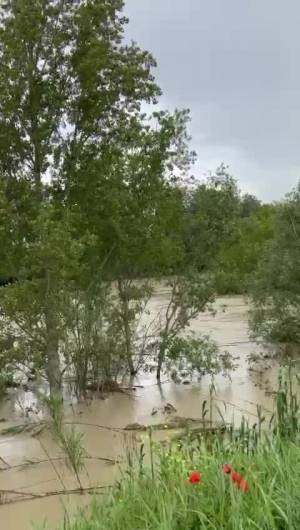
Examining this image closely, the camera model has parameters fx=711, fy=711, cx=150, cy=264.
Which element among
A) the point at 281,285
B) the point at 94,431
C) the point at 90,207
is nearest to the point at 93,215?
the point at 90,207

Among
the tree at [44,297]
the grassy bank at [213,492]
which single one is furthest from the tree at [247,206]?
the grassy bank at [213,492]

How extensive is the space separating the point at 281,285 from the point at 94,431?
18.6ft

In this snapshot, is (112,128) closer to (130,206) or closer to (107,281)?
(130,206)

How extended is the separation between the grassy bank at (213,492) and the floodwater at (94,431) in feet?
3.47

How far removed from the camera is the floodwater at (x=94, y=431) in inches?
250

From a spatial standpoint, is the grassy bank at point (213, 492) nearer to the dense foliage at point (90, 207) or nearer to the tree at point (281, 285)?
the dense foliage at point (90, 207)

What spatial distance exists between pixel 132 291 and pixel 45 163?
2798 millimetres

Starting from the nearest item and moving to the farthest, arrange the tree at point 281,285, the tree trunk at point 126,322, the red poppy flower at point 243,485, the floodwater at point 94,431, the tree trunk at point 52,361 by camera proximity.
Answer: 1. the red poppy flower at point 243,485
2. the floodwater at point 94,431
3. the tree trunk at point 52,361
4. the tree trunk at point 126,322
5. the tree at point 281,285

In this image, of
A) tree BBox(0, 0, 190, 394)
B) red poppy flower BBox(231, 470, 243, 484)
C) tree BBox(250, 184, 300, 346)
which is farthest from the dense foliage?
red poppy flower BBox(231, 470, 243, 484)

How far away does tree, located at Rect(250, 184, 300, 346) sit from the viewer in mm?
13422

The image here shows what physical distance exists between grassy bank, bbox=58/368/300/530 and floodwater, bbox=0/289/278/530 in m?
1.06

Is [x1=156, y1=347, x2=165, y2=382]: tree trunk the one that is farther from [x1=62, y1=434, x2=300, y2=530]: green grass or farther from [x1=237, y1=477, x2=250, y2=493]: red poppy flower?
[x1=237, y1=477, x2=250, y2=493]: red poppy flower

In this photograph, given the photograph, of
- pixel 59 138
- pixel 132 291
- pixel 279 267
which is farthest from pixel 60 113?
pixel 279 267

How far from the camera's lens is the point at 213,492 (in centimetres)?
367
